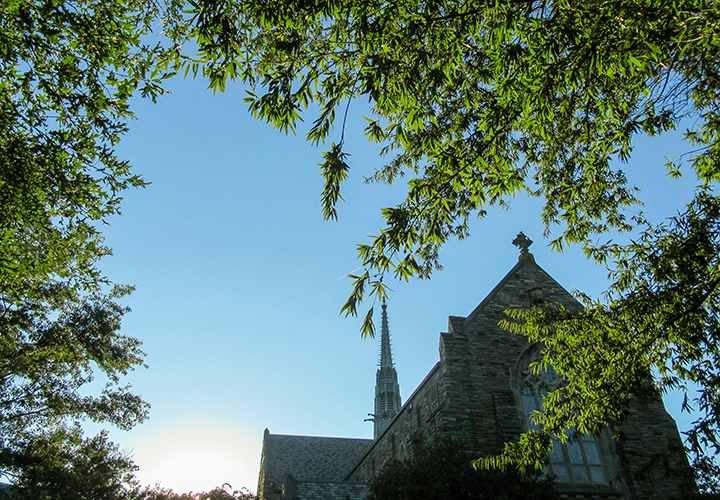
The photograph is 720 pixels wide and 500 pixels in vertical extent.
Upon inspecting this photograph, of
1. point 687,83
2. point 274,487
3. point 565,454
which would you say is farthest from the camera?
point 274,487

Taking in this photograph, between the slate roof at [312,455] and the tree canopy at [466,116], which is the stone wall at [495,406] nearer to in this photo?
the tree canopy at [466,116]

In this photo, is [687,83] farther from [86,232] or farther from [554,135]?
[86,232]

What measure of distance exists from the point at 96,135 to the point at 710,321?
38.1ft

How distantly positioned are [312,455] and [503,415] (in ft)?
69.2

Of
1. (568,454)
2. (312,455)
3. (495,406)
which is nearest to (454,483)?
(495,406)

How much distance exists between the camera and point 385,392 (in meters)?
57.9

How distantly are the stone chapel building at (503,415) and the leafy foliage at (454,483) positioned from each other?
1633mm

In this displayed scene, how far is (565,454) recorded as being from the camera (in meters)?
14.7

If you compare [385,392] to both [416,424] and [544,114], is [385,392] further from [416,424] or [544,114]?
[544,114]

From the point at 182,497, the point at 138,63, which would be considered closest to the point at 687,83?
the point at 138,63

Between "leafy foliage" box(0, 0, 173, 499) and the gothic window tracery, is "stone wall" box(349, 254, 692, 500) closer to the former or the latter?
the gothic window tracery

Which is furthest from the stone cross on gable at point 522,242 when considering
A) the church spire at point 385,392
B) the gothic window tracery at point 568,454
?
the church spire at point 385,392

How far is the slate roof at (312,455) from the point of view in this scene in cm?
2975

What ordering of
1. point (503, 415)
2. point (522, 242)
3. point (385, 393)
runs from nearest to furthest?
point (503, 415) < point (522, 242) < point (385, 393)
